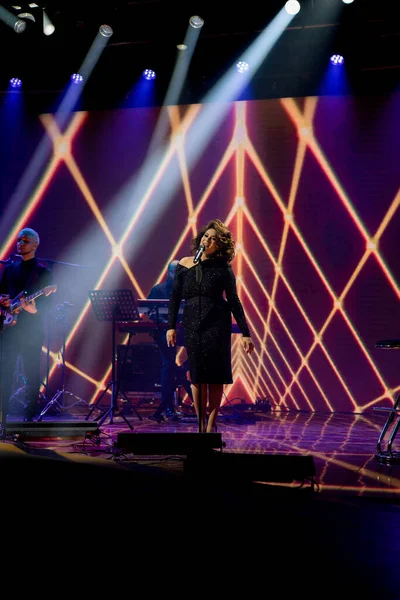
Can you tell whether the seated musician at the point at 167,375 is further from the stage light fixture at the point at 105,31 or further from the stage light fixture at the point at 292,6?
the stage light fixture at the point at 292,6

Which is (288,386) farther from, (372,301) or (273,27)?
(273,27)

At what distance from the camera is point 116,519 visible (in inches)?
80.5

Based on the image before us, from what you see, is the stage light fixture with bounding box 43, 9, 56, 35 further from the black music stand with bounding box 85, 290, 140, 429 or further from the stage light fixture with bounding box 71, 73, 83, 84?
the black music stand with bounding box 85, 290, 140, 429

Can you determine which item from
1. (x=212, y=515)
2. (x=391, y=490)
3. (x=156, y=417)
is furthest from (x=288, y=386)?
(x=212, y=515)

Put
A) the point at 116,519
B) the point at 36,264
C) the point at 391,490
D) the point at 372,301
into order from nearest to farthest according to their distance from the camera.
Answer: the point at 116,519 → the point at 391,490 → the point at 36,264 → the point at 372,301

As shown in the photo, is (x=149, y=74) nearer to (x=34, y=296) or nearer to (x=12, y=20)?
→ (x=12, y=20)

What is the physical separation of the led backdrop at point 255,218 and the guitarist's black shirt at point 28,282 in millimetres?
2226

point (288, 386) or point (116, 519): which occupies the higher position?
point (288, 386)

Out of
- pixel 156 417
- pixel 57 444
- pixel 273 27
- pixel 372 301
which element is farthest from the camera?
pixel 372 301

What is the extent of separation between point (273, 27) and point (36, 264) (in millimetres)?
4001

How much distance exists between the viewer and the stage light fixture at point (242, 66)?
829 centimetres

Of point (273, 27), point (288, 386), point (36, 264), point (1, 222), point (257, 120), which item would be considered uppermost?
point (273, 27)

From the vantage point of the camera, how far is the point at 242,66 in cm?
834

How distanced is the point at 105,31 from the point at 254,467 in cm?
610
